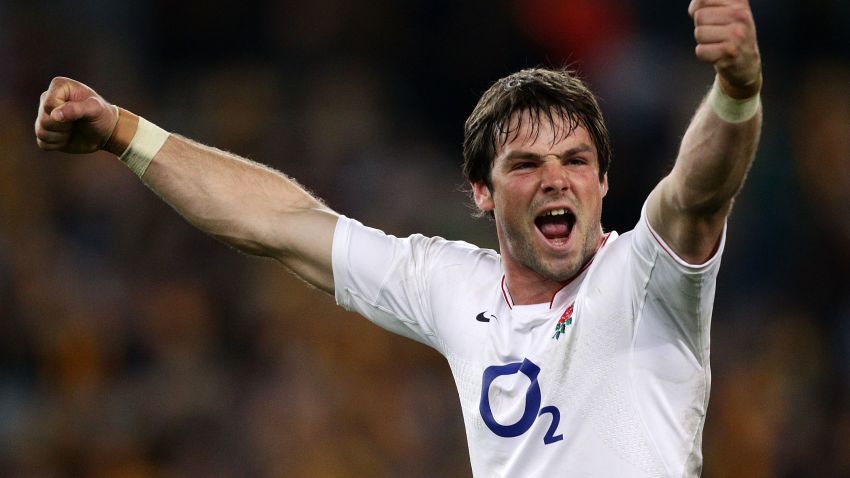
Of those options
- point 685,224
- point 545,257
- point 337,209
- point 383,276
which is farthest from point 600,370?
point 337,209

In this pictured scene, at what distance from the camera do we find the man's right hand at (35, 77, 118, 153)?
3.77m

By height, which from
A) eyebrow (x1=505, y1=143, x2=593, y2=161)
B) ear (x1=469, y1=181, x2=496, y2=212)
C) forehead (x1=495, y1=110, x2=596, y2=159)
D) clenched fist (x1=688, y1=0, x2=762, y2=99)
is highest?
clenched fist (x1=688, y1=0, x2=762, y2=99)

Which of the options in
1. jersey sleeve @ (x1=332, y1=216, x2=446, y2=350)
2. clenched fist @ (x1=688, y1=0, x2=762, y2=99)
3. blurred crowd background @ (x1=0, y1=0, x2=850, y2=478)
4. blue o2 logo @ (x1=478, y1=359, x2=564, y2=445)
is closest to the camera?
clenched fist @ (x1=688, y1=0, x2=762, y2=99)

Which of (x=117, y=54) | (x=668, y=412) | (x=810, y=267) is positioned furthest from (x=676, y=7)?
(x=668, y=412)

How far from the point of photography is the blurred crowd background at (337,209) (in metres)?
7.32

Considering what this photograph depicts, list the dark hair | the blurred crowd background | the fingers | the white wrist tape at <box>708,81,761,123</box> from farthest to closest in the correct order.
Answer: the blurred crowd background
the fingers
the dark hair
the white wrist tape at <box>708,81,761,123</box>

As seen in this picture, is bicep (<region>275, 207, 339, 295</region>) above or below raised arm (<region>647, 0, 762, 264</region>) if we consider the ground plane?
below

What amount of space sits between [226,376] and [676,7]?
450 centimetres

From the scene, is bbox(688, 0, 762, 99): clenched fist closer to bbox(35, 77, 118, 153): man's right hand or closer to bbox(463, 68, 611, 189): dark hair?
bbox(463, 68, 611, 189): dark hair

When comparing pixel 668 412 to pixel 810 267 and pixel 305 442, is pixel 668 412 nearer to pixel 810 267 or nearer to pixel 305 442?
pixel 305 442

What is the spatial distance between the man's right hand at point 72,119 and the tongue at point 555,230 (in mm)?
1507

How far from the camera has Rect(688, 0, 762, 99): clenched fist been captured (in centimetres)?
259

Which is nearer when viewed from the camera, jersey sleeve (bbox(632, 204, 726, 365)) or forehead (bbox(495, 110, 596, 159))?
jersey sleeve (bbox(632, 204, 726, 365))

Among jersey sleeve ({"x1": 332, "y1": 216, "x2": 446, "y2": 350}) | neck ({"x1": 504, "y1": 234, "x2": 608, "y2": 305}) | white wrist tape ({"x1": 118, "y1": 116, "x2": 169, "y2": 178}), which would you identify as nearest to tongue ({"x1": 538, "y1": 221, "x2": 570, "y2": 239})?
neck ({"x1": 504, "y1": 234, "x2": 608, "y2": 305})
